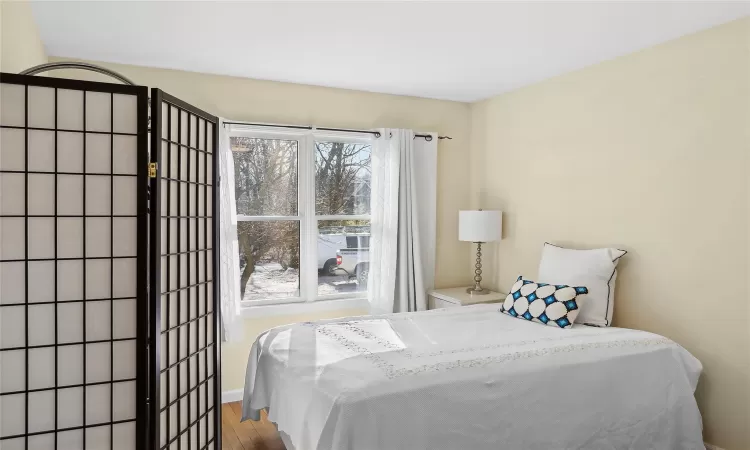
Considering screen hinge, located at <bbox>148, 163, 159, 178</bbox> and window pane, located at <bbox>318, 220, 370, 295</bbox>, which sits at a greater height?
screen hinge, located at <bbox>148, 163, 159, 178</bbox>

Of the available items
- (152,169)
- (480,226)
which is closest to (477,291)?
(480,226)

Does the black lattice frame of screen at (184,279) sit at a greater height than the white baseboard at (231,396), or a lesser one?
greater

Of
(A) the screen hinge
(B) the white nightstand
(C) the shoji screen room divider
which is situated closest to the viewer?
(C) the shoji screen room divider

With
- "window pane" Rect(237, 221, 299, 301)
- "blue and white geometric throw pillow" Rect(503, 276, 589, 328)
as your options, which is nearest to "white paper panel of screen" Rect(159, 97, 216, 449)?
"window pane" Rect(237, 221, 299, 301)

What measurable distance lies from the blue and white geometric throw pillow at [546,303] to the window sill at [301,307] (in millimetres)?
1355

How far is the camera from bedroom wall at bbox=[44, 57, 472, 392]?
12.0 ft

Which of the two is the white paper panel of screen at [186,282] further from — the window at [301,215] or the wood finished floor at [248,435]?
the window at [301,215]

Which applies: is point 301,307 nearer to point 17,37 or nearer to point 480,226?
point 480,226

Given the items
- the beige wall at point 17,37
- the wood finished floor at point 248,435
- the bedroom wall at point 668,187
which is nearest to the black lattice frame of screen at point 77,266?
the beige wall at point 17,37

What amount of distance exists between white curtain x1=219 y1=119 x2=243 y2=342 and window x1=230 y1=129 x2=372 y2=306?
19cm

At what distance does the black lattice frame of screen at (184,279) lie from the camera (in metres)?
1.75

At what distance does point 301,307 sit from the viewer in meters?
4.06

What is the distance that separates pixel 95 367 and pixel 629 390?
2.48 m

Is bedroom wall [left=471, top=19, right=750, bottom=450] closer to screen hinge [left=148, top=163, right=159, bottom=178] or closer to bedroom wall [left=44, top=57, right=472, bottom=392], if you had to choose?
bedroom wall [left=44, top=57, right=472, bottom=392]
